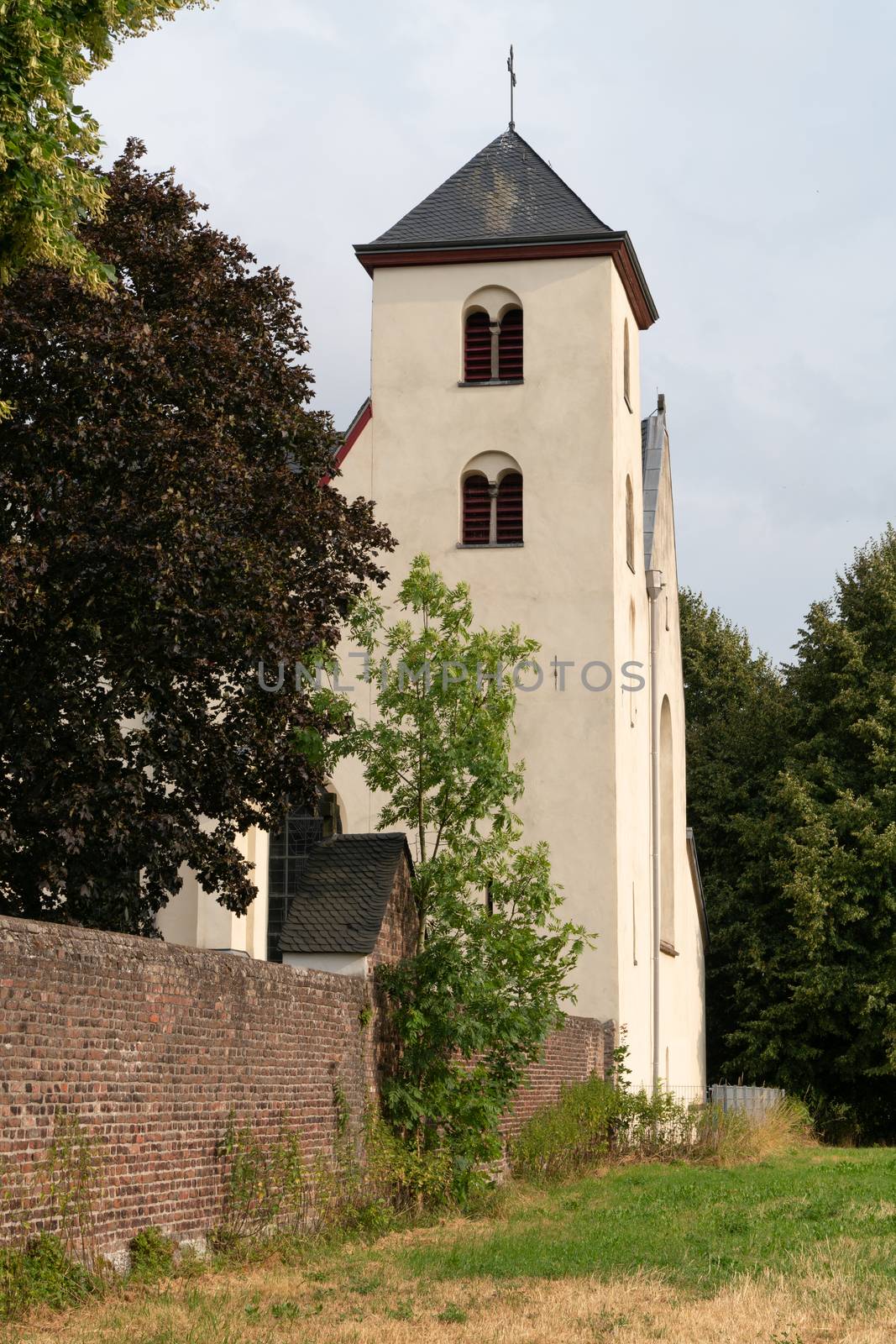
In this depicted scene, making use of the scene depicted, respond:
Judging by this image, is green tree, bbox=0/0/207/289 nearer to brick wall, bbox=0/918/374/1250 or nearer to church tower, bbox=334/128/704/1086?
brick wall, bbox=0/918/374/1250

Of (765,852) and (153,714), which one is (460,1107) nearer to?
(153,714)

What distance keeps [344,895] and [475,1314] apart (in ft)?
22.9

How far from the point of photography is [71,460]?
52.2 ft

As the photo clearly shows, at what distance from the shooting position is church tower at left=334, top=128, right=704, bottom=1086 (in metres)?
26.5

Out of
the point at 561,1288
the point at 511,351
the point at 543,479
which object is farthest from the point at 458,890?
the point at 511,351

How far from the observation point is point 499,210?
29.0m

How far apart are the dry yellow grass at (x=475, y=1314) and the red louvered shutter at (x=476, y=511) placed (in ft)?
57.7

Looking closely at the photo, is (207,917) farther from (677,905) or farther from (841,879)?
(841,879)

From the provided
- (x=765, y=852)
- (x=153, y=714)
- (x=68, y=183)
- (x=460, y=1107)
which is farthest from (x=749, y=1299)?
(x=765, y=852)

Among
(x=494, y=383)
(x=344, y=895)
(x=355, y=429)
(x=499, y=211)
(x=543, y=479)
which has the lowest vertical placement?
(x=344, y=895)

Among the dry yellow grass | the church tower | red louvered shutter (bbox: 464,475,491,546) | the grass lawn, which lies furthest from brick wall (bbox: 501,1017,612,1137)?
the dry yellow grass

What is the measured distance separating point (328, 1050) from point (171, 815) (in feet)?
10.2

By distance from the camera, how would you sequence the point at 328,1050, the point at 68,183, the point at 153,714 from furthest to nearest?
1. the point at 153,714
2. the point at 328,1050
3. the point at 68,183

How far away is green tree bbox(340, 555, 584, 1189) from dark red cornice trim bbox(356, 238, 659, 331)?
40.3ft
